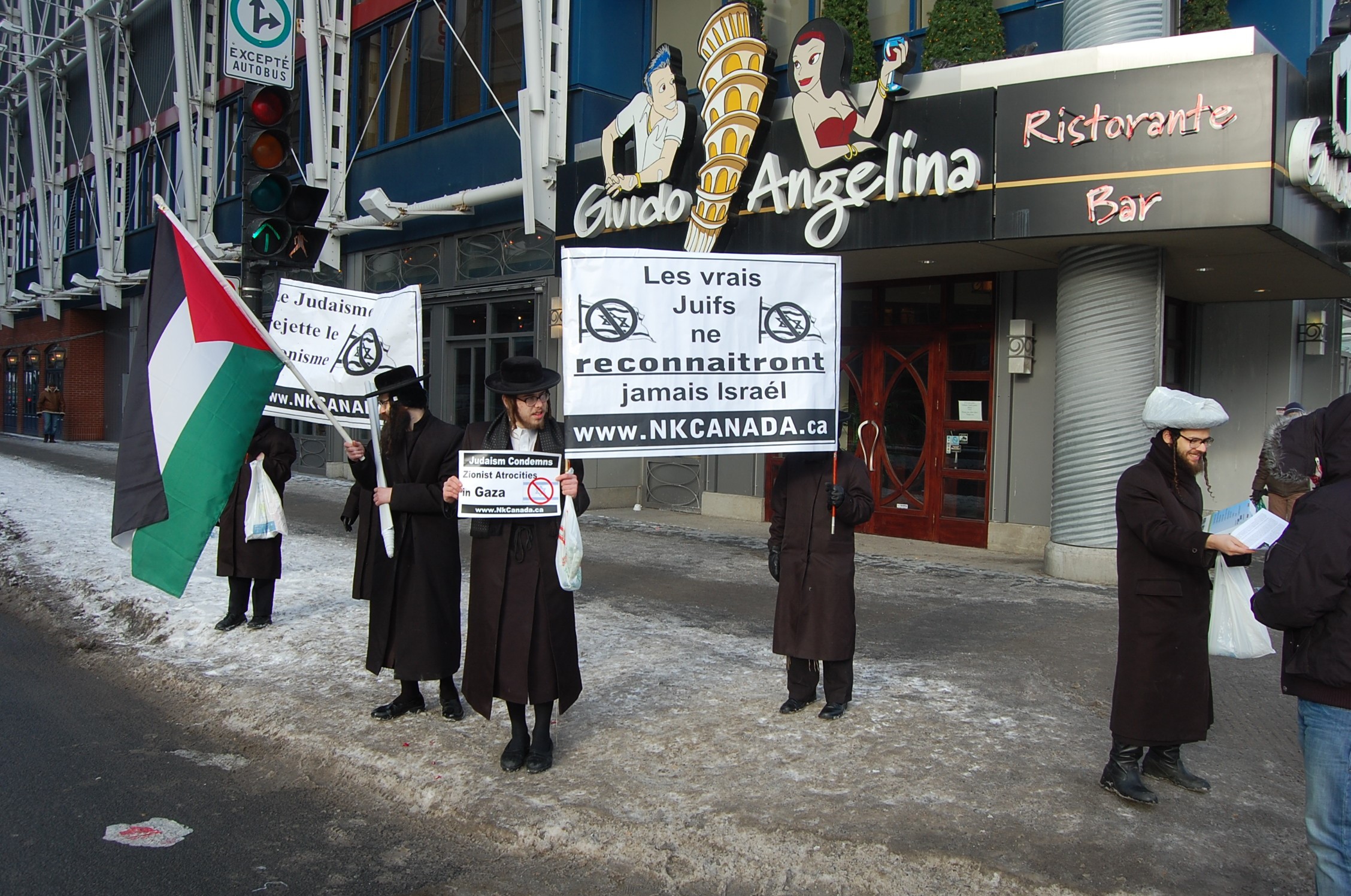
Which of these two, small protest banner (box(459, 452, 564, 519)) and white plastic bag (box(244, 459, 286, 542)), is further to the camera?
white plastic bag (box(244, 459, 286, 542))

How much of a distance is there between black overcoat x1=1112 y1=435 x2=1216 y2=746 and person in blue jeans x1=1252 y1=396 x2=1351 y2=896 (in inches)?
41.8

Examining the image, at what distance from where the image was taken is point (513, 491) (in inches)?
192

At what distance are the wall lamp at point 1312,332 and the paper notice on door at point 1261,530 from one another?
1034cm

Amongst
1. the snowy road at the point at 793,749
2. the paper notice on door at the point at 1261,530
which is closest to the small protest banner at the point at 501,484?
the snowy road at the point at 793,749

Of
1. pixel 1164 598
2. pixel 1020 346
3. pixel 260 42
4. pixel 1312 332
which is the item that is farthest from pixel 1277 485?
pixel 260 42

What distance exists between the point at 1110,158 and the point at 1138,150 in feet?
0.78

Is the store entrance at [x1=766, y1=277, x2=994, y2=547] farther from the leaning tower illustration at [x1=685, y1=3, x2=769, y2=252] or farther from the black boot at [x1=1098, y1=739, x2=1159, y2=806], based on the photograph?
the black boot at [x1=1098, y1=739, x2=1159, y2=806]

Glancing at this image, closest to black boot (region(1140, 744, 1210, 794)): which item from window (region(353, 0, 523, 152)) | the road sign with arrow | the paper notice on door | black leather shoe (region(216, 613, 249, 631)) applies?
the paper notice on door

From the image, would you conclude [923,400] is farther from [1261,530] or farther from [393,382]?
[1261,530]

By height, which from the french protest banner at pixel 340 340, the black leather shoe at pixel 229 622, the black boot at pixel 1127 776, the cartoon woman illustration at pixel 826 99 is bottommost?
the black leather shoe at pixel 229 622

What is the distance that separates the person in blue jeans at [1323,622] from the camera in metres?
3.11

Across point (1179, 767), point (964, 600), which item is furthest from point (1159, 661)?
point (964, 600)

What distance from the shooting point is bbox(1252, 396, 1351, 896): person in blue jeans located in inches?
122

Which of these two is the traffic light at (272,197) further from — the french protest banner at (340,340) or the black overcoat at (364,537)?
the black overcoat at (364,537)
